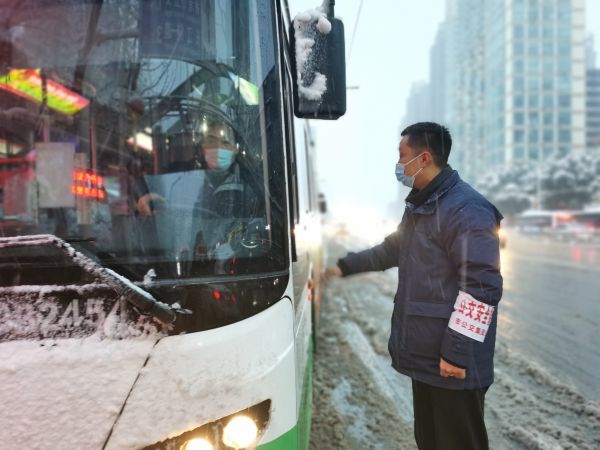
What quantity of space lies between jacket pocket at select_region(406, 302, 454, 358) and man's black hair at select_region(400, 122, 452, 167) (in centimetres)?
72

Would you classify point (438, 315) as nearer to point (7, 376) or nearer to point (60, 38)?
point (7, 376)

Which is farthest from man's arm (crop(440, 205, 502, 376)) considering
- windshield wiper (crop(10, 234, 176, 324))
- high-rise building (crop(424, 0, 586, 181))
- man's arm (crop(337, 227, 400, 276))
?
high-rise building (crop(424, 0, 586, 181))

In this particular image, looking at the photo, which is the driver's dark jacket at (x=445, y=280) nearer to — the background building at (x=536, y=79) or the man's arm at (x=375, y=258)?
the man's arm at (x=375, y=258)

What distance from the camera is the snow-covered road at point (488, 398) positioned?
11.8 ft

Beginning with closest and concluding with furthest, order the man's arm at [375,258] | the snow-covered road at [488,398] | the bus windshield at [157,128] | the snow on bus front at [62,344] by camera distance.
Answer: the snow on bus front at [62,344] → the bus windshield at [157,128] → the man's arm at [375,258] → the snow-covered road at [488,398]

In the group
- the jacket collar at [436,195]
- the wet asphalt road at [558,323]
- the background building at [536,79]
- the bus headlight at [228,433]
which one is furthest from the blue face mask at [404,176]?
the background building at [536,79]

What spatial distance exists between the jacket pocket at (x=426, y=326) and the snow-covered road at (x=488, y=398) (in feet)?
5.29

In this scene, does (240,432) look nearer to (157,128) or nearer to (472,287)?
(472,287)

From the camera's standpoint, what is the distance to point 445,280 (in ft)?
7.30

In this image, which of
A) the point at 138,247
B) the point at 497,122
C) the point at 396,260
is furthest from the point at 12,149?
the point at 497,122

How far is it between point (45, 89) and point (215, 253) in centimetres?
151

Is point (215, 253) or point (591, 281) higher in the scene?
point (215, 253)

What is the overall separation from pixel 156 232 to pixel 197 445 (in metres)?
0.82

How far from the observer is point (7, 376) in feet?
5.21
